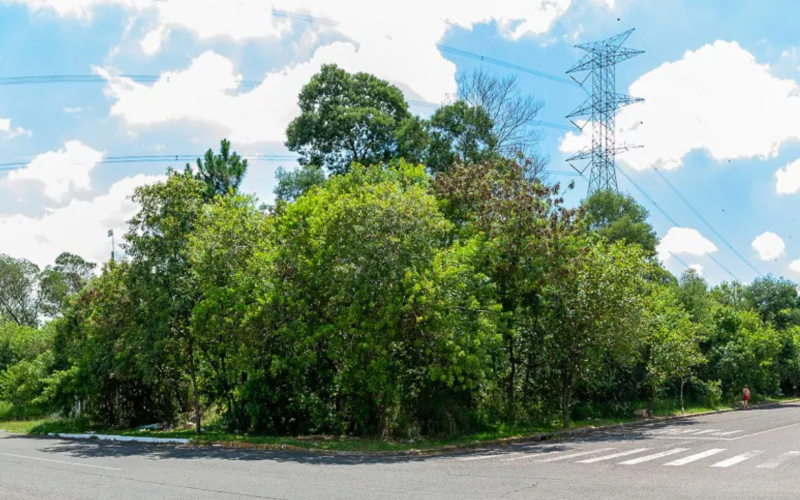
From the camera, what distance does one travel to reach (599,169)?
48781 millimetres

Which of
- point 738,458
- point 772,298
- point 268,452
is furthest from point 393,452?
point 772,298

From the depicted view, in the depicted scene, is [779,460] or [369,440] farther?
[369,440]

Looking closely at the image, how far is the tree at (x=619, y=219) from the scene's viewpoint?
53344 millimetres

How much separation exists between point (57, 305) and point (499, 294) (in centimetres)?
6817

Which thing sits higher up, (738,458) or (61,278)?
(61,278)

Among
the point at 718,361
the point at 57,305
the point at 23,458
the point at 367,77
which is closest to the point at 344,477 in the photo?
the point at 23,458

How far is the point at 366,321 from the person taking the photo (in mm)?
19672

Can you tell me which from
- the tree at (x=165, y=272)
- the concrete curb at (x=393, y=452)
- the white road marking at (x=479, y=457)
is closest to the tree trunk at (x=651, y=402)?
the concrete curb at (x=393, y=452)

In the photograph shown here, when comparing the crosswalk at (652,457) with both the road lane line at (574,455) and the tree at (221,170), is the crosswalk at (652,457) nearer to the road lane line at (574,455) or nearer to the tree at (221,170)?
the road lane line at (574,455)

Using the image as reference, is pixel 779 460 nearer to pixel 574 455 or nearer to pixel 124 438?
pixel 574 455

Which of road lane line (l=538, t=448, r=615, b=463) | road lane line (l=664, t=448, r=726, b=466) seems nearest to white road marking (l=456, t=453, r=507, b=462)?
road lane line (l=538, t=448, r=615, b=463)

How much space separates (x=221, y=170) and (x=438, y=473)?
86.8ft

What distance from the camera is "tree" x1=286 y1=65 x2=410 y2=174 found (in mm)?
40406

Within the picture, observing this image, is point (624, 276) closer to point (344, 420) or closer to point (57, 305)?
point (344, 420)
